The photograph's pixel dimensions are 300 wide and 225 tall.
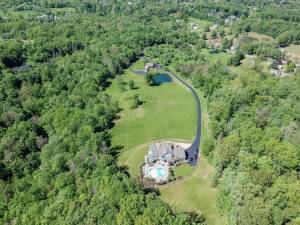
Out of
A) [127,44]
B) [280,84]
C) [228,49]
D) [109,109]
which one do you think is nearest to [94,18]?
[127,44]

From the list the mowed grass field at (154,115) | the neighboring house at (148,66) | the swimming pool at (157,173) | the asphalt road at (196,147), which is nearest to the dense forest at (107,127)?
the asphalt road at (196,147)

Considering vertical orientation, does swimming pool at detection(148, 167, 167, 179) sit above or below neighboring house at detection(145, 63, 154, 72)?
above

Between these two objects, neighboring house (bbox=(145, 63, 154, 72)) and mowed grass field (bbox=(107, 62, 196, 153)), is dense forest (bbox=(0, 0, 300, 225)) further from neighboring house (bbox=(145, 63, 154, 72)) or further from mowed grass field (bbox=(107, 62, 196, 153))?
neighboring house (bbox=(145, 63, 154, 72))

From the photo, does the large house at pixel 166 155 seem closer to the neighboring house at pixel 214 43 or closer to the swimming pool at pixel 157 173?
the swimming pool at pixel 157 173

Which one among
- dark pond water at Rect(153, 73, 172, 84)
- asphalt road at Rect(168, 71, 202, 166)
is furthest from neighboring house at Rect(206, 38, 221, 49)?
asphalt road at Rect(168, 71, 202, 166)

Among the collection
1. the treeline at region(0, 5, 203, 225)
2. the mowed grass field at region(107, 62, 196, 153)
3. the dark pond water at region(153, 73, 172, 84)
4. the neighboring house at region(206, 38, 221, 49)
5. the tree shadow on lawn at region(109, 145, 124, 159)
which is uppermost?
the treeline at region(0, 5, 203, 225)

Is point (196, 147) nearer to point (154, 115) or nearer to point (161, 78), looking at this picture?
point (154, 115)
